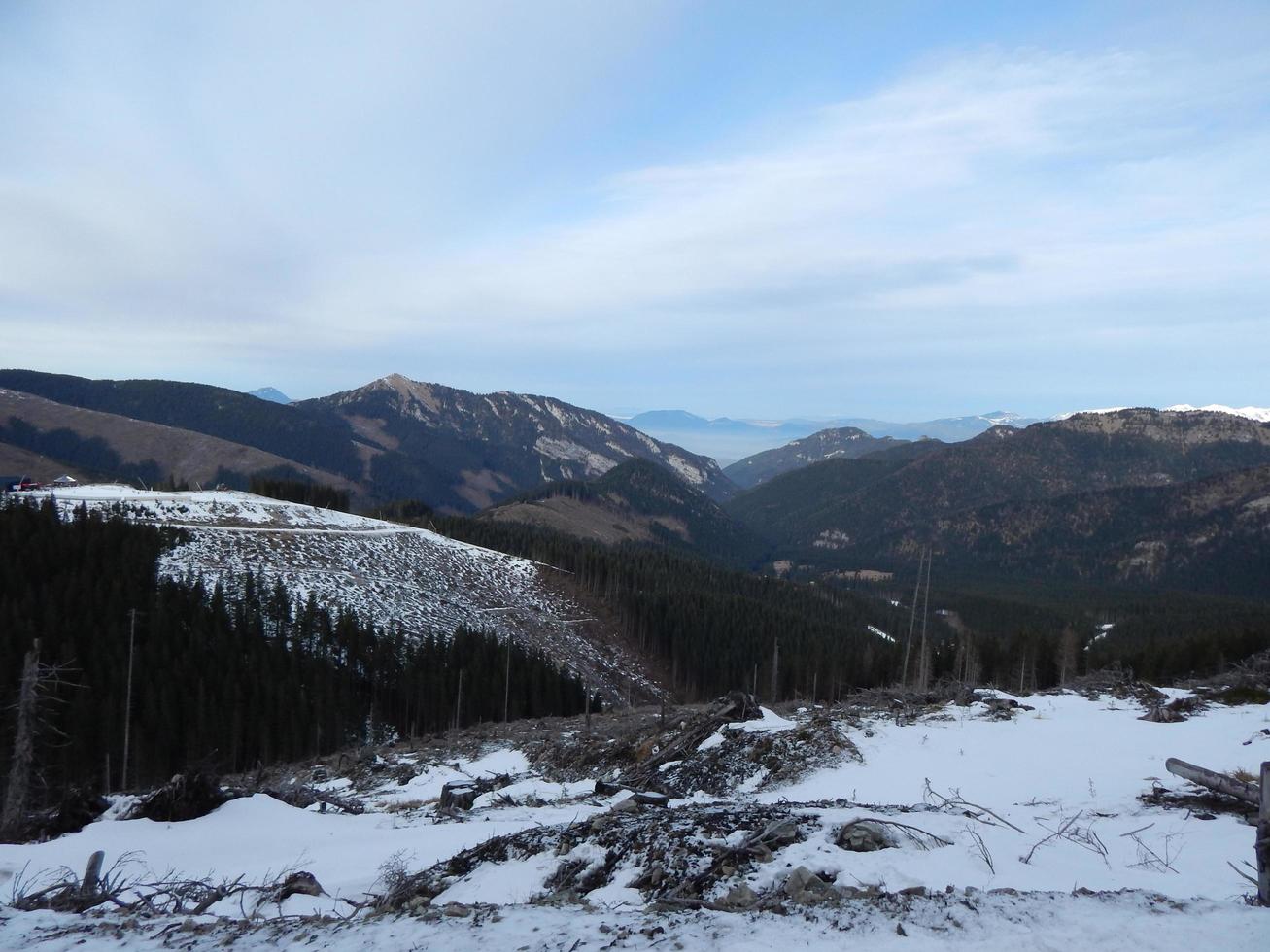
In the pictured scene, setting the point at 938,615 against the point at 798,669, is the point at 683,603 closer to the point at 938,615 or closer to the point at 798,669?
the point at 798,669

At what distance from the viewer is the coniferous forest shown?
4262 centimetres

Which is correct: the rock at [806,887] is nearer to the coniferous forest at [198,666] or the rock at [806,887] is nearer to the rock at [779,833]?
the rock at [779,833]

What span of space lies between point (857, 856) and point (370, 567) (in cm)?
7257

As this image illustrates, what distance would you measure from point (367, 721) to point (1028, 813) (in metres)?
51.9

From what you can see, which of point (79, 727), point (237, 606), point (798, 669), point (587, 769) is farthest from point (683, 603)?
point (587, 769)

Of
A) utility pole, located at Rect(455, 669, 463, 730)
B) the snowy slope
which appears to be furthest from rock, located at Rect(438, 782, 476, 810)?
the snowy slope

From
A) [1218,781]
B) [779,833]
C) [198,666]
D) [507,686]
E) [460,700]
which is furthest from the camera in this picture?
[507,686]

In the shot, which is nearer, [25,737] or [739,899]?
[739,899]

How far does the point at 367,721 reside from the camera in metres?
51.2

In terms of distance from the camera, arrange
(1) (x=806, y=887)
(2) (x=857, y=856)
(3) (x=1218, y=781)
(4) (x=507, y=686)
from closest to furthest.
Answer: (1) (x=806, y=887) → (3) (x=1218, y=781) → (2) (x=857, y=856) → (4) (x=507, y=686)

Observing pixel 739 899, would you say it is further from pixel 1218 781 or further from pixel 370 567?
pixel 370 567

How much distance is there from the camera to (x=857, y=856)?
6.54 m

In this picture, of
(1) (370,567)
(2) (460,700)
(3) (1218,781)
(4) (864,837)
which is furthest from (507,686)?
(3) (1218,781)

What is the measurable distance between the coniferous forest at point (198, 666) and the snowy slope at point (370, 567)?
387 cm
